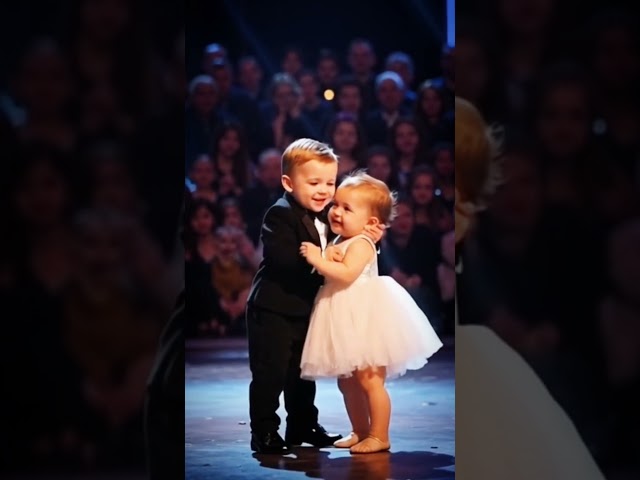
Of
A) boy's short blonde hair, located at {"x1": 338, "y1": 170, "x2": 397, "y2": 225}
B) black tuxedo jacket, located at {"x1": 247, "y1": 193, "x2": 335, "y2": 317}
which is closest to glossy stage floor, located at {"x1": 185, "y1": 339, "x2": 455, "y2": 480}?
black tuxedo jacket, located at {"x1": 247, "y1": 193, "x2": 335, "y2": 317}

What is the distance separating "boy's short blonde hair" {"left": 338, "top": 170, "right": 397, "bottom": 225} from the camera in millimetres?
2494

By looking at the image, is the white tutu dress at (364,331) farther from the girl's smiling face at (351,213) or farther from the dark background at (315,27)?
the dark background at (315,27)

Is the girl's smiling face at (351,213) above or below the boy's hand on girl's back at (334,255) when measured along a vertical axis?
above

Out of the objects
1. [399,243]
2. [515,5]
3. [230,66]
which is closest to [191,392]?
[399,243]

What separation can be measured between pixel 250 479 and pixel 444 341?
0.62m

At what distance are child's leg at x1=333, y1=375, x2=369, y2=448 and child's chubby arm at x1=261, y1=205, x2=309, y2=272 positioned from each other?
0.33 m

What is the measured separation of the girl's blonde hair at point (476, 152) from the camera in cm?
240

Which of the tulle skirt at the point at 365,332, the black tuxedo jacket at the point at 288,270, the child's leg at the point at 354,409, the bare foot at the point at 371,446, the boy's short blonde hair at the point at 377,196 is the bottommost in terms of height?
the bare foot at the point at 371,446

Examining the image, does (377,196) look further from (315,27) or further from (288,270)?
(315,27)

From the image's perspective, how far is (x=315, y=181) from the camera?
2492mm

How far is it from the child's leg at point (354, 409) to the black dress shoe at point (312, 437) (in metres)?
0.02

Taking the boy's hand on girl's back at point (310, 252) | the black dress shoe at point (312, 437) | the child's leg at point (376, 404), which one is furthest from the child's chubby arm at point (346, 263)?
the black dress shoe at point (312, 437)

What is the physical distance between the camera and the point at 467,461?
94.5 inches

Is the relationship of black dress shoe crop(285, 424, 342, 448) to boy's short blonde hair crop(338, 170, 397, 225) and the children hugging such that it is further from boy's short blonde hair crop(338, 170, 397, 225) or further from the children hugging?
boy's short blonde hair crop(338, 170, 397, 225)
